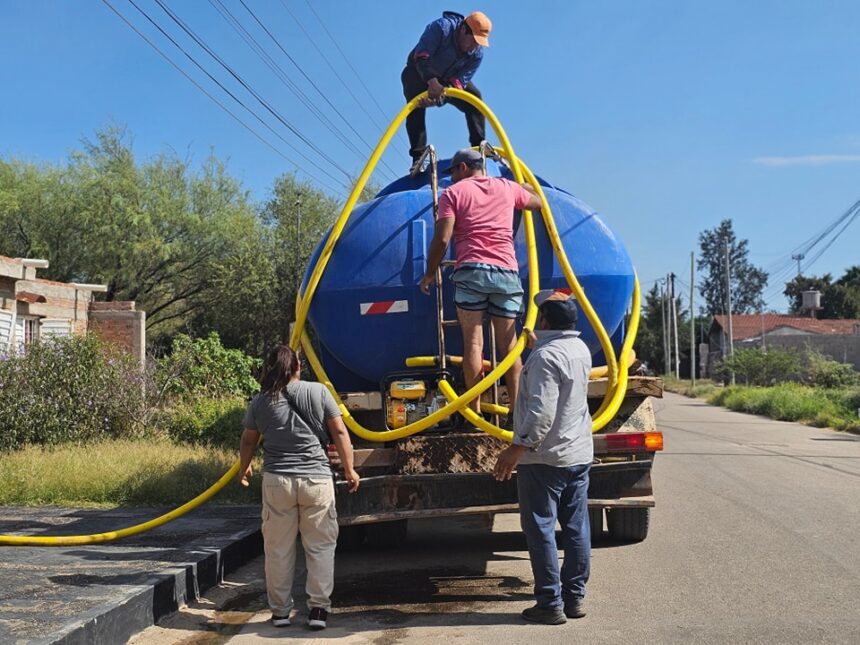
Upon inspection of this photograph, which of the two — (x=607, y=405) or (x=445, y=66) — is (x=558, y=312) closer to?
(x=607, y=405)

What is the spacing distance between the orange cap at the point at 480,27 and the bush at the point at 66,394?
810cm

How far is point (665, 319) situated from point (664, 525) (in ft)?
244

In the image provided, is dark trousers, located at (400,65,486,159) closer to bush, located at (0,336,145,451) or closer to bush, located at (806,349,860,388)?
bush, located at (0,336,145,451)

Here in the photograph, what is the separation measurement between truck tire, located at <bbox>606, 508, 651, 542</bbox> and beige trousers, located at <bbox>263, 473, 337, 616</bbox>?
9.51 feet

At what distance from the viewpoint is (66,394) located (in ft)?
42.0

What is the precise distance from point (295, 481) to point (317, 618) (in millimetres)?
770

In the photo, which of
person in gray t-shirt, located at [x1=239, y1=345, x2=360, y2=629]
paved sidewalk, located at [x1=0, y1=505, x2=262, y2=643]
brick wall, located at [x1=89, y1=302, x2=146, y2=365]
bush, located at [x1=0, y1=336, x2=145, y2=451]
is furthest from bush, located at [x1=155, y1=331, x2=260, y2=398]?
person in gray t-shirt, located at [x1=239, y1=345, x2=360, y2=629]

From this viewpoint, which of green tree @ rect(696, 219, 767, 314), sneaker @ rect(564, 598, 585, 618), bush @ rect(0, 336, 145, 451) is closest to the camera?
sneaker @ rect(564, 598, 585, 618)

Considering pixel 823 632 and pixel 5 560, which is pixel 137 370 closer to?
pixel 5 560

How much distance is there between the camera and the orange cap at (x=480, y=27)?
24.6 ft

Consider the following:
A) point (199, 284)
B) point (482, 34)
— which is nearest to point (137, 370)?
point (482, 34)

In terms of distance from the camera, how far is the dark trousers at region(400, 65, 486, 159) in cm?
794

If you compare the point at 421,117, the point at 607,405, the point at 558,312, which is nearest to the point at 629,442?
the point at 607,405

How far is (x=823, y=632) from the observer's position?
190 inches
